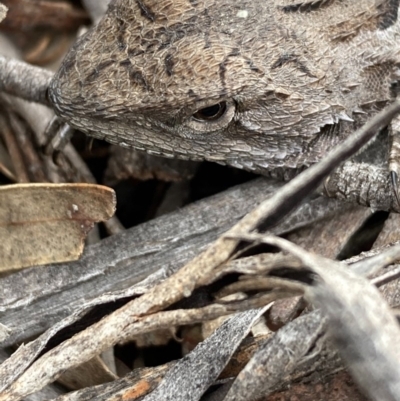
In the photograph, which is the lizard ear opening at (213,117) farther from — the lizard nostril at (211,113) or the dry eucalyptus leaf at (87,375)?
the dry eucalyptus leaf at (87,375)

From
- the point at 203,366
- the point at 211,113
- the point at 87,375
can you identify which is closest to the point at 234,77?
the point at 211,113

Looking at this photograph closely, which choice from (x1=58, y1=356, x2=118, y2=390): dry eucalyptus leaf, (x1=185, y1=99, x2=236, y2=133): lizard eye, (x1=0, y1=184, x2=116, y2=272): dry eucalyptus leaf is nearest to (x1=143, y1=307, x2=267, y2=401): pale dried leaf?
(x1=58, y1=356, x2=118, y2=390): dry eucalyptus leaf

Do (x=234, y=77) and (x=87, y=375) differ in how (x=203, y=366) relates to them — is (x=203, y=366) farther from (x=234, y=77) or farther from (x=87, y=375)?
(x=234, y=77)

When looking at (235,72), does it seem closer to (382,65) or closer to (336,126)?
(336,126)

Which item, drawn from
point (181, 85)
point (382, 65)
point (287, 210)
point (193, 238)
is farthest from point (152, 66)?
point (382, 65)

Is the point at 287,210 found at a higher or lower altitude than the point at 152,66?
lower

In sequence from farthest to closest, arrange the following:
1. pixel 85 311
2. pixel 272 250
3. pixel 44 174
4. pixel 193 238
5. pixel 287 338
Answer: pixel 44 174, pixel 193 238, pixel 272 250, pixel 85 311, pixel 287 338
